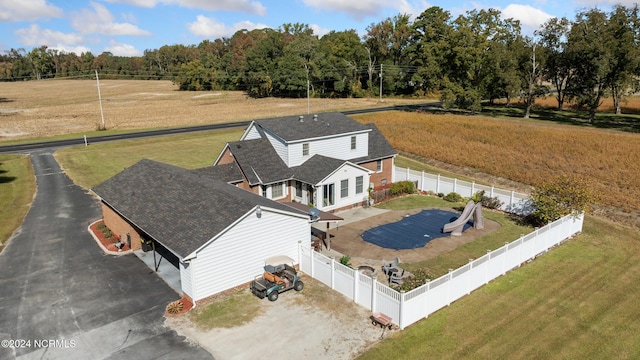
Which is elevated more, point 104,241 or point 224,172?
point 224,172

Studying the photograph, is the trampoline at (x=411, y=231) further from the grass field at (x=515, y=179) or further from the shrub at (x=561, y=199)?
the shrub at (x=561, y=199)

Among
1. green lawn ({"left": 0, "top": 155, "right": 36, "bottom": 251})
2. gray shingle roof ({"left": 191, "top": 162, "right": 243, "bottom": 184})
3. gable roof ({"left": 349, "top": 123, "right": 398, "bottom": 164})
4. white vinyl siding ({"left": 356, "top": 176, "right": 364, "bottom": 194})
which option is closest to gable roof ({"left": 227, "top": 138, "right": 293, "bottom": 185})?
gray shingle roof ({"left": 191, "top": 162, "right": 243, "bottom": 184})

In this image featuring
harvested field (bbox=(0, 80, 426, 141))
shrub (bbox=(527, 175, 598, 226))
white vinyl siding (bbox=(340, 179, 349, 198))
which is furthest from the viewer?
harvested field (bbox=(0, 80, 426, 141))

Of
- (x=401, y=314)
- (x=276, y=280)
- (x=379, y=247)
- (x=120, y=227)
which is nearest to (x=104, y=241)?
(x=120, y=227)

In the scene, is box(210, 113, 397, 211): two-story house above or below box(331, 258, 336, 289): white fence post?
above

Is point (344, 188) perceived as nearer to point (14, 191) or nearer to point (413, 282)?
point (413, 282)

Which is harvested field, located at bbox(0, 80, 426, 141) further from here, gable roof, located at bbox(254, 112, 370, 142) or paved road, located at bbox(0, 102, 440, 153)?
gable roof, located at bbox(254, 112, 370, 142)

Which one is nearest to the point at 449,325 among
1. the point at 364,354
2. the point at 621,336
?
the point at 364,354
